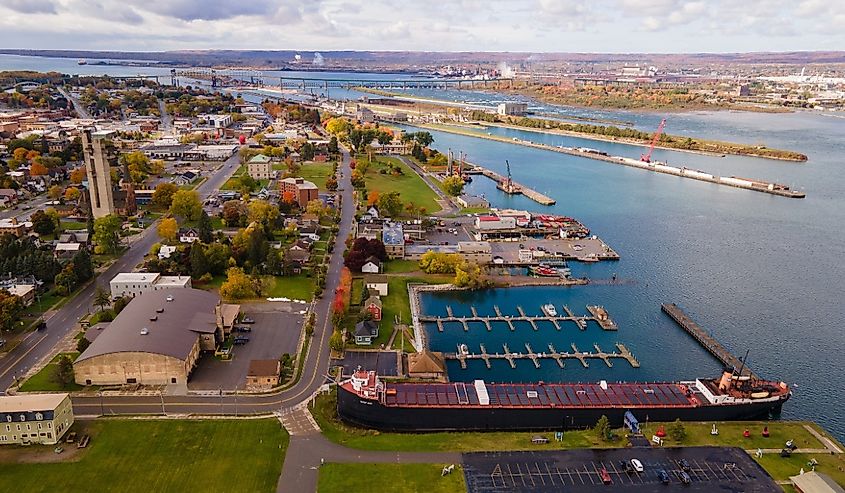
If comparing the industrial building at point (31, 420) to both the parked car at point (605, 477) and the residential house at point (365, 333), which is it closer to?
the residential house at point (365, 333)

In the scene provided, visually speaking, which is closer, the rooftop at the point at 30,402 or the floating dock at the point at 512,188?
the rooftop at the point at 30,402

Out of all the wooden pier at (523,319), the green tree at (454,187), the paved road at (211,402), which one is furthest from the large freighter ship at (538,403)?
the green tree at (454,187)

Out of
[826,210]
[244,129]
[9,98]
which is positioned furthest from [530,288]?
[9,98]

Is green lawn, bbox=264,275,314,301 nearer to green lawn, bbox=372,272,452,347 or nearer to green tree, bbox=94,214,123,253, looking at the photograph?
green lawn, bbox=372,272,452,347

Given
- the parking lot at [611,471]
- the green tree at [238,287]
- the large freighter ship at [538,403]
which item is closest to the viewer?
the parking lot at [611,471]

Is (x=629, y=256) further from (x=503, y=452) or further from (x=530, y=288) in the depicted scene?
(x=503, y=452)

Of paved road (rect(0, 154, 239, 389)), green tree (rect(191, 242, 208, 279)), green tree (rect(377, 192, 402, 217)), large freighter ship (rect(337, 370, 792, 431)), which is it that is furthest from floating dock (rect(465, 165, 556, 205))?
paved road (rect(0, 154, 239, 389))
